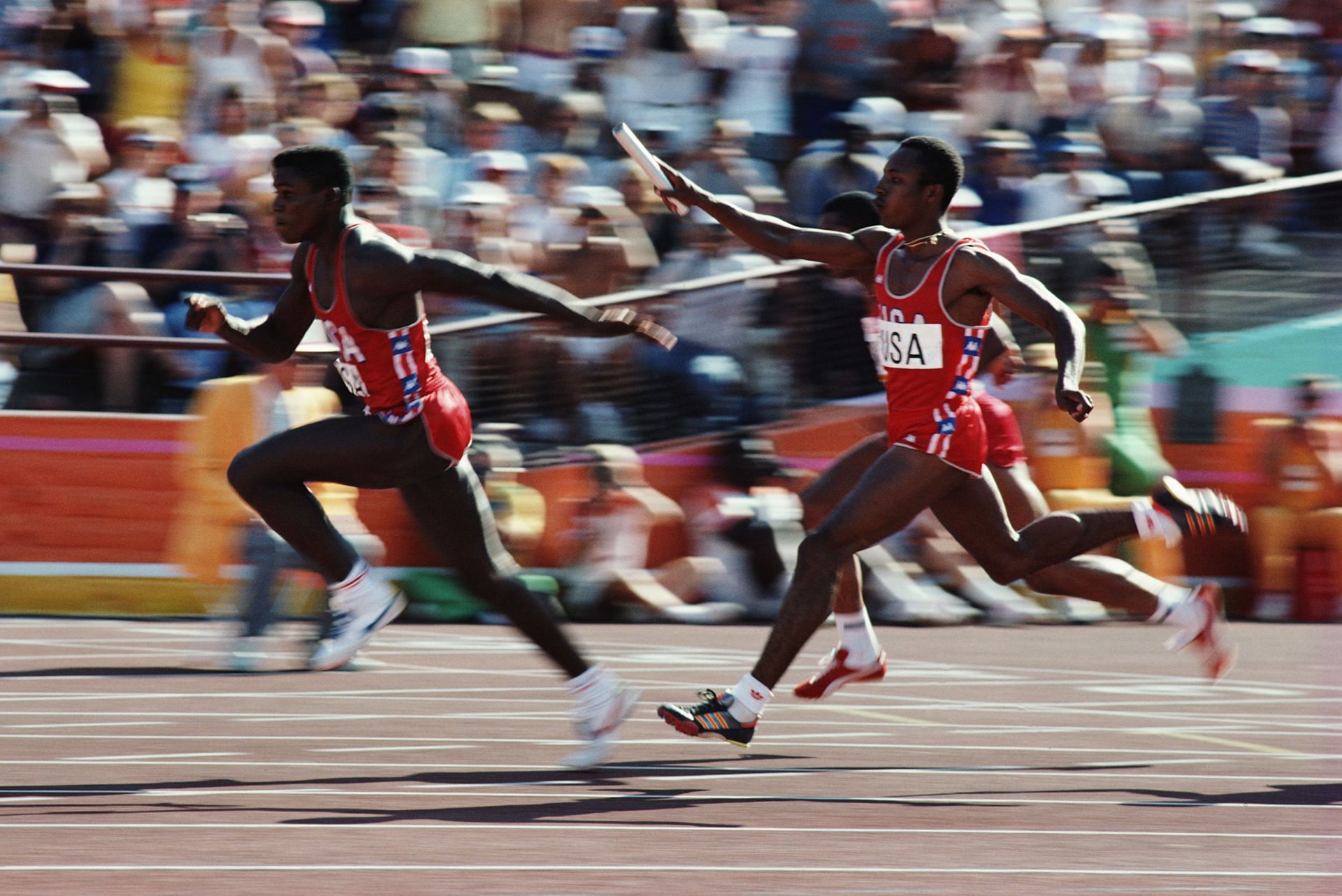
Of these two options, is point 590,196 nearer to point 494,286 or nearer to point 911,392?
point 911,392

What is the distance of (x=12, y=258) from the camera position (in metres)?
12.5

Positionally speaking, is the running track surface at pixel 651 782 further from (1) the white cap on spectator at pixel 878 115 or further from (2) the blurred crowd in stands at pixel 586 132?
(1) the white cap on spectator at pixel 878 115

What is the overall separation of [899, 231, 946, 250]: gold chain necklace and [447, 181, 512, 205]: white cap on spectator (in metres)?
6.11

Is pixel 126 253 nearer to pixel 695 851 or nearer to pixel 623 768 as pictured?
pixel 623 768

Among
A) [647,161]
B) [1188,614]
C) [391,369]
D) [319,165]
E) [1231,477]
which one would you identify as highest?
[319,165]

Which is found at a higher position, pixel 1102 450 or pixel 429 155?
pixel 429 155

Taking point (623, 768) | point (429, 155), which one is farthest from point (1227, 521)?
point (429, 155)

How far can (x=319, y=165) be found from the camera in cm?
705

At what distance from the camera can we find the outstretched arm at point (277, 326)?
7.27 m

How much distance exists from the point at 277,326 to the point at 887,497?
2223mm

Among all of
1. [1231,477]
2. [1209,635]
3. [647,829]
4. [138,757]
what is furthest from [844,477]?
[1231,477]

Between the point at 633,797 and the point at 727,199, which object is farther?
the point at 727,199

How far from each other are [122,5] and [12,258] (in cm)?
219

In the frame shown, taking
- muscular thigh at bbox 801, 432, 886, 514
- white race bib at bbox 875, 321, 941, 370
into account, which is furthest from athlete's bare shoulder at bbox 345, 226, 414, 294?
muscular thigh at bbox 801, 432, 886, 514
